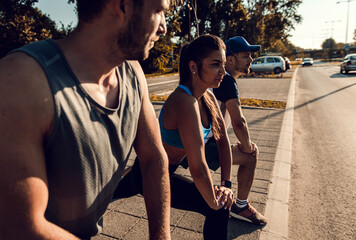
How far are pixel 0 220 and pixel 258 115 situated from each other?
8.60 metres

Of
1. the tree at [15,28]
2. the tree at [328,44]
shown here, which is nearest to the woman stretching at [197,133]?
the tree at [15,28]

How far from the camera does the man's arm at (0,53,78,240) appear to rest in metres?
0.77

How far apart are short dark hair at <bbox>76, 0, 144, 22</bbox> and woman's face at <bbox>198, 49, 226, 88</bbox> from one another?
1.18m

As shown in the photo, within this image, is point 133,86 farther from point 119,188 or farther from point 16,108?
point 119,188

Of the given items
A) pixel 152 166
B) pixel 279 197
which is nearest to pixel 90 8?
pixel 152 166

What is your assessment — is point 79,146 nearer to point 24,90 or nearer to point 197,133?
point 24,90

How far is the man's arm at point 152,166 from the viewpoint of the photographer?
54.2 inches

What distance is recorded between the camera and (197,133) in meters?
1.83

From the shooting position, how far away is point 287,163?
4793 mm

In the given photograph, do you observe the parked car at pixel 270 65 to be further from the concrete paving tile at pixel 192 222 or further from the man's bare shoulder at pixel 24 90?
the man's bare shoulder at pixel 24 90

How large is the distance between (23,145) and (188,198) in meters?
1.47

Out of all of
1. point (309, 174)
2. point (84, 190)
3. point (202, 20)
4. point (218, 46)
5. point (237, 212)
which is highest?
point (202, 20)

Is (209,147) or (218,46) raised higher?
(218,46)

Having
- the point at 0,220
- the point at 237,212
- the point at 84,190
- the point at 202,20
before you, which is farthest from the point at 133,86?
the point at 202,20
